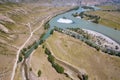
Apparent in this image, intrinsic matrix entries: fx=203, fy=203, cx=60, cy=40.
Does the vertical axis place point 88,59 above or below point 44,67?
below

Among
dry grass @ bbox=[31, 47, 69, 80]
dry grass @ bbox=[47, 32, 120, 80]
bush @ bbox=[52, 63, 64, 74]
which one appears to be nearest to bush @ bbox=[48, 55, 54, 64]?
dry grass @ bbox=[31, 47, 69, 80]

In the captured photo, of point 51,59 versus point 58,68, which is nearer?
point 58,68

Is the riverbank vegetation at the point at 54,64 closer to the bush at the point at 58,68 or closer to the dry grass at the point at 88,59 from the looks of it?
the bush at the point at 58,68

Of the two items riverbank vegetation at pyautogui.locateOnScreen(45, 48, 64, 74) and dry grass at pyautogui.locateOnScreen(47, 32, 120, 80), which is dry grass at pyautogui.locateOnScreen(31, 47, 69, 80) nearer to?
riverbank vegetation at pyautogui.locateOnScreen(45, 48, 64, 74)

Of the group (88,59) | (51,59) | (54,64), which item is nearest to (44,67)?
(54,64)

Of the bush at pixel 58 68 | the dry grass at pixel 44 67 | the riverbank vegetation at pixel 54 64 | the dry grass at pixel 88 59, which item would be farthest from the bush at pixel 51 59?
the dry grass at pixel 88 59

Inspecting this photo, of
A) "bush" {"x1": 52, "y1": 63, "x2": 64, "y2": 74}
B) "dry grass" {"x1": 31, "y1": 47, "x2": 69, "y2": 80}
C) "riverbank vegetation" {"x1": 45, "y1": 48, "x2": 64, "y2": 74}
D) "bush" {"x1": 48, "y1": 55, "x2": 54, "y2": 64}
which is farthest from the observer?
"bush" {"x1": 48, "y1": 55, "x2": 54, "y2": 64}

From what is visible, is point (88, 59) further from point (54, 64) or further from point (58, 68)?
point (58, 68)

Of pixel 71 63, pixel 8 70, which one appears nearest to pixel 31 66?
pixel 8 70
